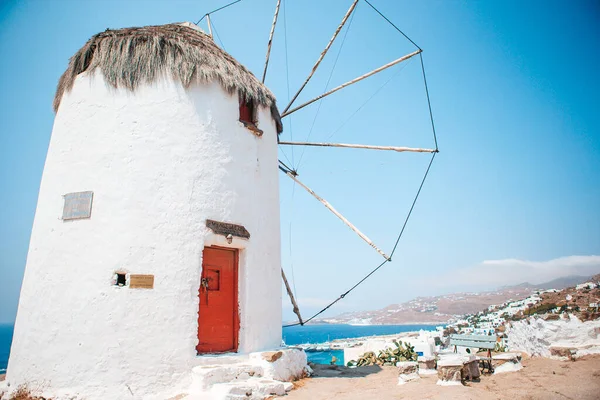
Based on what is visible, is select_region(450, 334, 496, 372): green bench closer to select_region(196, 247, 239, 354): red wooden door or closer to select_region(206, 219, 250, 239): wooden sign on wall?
select_region(196, 247, 239, 354): red wooden door

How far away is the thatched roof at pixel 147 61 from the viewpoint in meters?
6.46

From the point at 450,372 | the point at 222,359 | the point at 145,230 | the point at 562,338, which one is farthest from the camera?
the point at 562,338

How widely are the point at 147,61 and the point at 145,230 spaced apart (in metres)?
2.96

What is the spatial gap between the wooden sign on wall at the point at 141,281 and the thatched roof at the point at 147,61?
127 inches

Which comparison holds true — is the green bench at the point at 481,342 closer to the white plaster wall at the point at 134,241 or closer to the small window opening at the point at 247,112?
the white plaster wall at the point at 134,241

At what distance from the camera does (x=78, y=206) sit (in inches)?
236

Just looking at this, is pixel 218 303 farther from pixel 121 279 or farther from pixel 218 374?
pixel 121 279

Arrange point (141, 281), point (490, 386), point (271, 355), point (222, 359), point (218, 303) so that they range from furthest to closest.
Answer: point (218, 303) < point (271, 355) < point (222, 359) < point (141, 281) < point (490, 386)

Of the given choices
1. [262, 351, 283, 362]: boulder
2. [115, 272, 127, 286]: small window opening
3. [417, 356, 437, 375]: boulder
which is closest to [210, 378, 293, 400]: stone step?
[262, 351, 283, 362]: boulder

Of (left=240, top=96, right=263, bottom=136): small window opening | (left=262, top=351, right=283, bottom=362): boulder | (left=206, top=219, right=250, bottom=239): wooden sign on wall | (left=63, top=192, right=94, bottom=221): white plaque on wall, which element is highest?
(left=240, top=96, right=263, bottom=136): small window opening

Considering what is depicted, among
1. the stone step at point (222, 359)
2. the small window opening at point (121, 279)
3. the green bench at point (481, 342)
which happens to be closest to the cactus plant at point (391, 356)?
the green bench at point (481, 342)

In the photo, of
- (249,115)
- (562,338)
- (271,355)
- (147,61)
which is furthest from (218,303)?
(562,338)

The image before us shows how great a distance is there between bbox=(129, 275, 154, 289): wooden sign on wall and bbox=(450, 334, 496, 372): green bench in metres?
5.93

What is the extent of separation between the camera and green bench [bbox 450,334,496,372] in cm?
690
